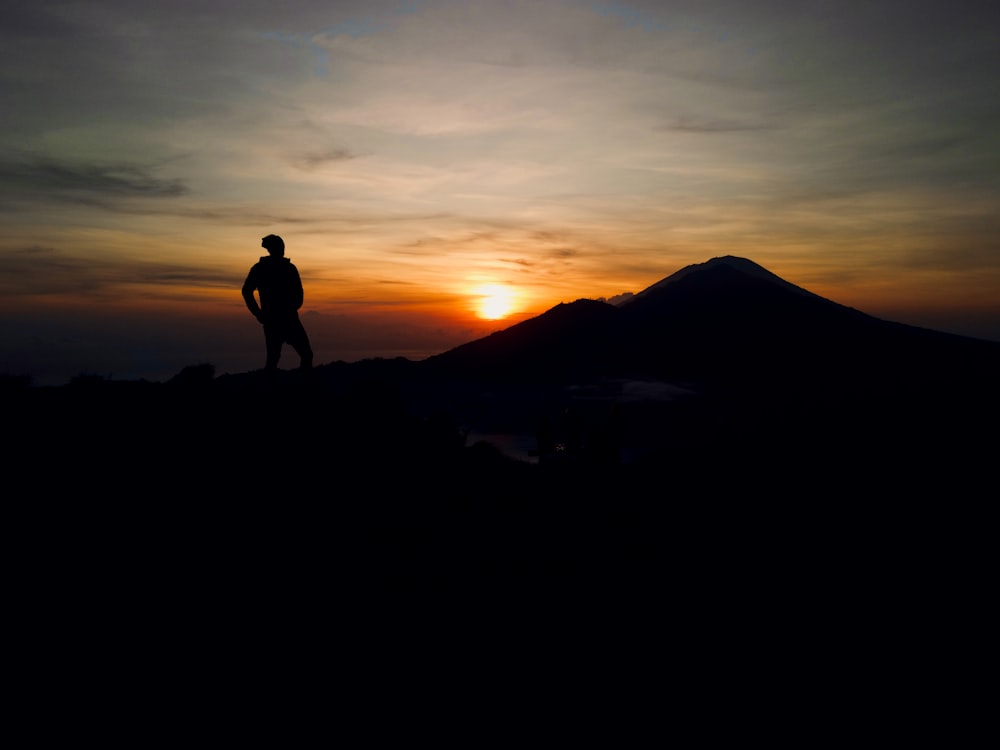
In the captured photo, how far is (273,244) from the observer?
599 inches

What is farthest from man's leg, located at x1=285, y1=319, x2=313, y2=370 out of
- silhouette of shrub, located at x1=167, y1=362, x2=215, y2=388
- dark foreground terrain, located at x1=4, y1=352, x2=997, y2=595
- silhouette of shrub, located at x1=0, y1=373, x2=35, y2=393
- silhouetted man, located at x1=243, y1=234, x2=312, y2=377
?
silhouette of shrub, located at x1=0, y1=373, x2=35, y2=393

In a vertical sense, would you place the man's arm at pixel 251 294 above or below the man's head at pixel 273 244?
below

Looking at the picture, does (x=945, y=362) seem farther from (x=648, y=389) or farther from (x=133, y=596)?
(x=133, y=596)

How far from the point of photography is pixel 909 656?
40.6 ft

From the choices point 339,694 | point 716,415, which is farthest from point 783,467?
point 716,415

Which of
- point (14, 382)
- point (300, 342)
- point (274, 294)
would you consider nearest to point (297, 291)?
point (274, 294)

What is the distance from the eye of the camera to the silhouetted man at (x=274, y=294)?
15.2 m

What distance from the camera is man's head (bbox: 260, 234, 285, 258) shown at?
49.9 feet

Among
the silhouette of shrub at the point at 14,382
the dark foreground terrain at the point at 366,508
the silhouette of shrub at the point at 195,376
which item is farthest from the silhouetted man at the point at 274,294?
the silhouette of shrub at the point at 14,382

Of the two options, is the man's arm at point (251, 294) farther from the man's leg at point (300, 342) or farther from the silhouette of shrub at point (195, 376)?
the silhouette of shrub at point (195, 376)

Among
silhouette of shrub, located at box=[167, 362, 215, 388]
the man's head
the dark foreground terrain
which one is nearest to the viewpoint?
the dark foreground terrain

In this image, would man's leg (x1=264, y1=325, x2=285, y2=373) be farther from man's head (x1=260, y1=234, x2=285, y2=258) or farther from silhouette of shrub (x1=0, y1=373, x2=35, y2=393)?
silhouette of shrub (x1=0, y1=373, x2=35, y2=393)

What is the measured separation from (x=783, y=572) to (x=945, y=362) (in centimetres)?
20557

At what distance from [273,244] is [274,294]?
3.90 feet
